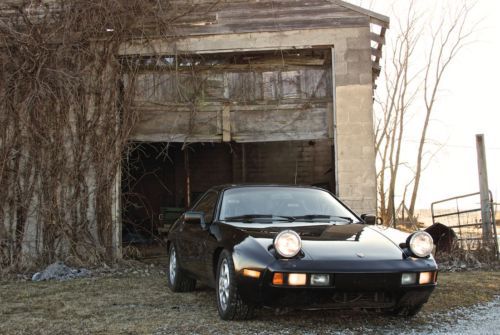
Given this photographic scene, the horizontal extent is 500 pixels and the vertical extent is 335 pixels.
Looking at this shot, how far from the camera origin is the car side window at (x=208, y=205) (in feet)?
19.7

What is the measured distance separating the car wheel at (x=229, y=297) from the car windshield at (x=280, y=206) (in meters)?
0.67

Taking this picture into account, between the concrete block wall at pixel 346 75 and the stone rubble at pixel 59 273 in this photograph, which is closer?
the stone rubble at pixel 59 273

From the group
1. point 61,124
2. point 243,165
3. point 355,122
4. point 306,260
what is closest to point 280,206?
point 306,260

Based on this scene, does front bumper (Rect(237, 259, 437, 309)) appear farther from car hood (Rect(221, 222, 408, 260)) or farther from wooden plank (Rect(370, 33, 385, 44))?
wooden plank (Rect(370, 33, 385, 44))

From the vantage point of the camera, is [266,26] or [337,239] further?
[266,26]

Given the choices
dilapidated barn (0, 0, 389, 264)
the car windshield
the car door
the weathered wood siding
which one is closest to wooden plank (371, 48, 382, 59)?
dilapidated barn (0, 0, 389, 264)

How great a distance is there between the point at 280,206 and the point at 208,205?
986 mm

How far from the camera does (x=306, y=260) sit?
14.5 feet

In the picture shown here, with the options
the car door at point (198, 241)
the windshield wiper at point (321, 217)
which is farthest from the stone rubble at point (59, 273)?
the windshield wiper at point (321, 217)

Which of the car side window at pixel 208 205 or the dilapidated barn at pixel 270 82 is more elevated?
the dilapidated barn at pixel 270 82

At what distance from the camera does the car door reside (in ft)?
19.0

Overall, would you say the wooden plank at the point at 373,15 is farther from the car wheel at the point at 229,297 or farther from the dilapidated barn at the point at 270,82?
the car wheel at the point at 229,297

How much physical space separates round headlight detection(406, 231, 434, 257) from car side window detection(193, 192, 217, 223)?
212 centimetres

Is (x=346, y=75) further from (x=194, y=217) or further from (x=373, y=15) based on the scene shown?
(x=194, y=217)
